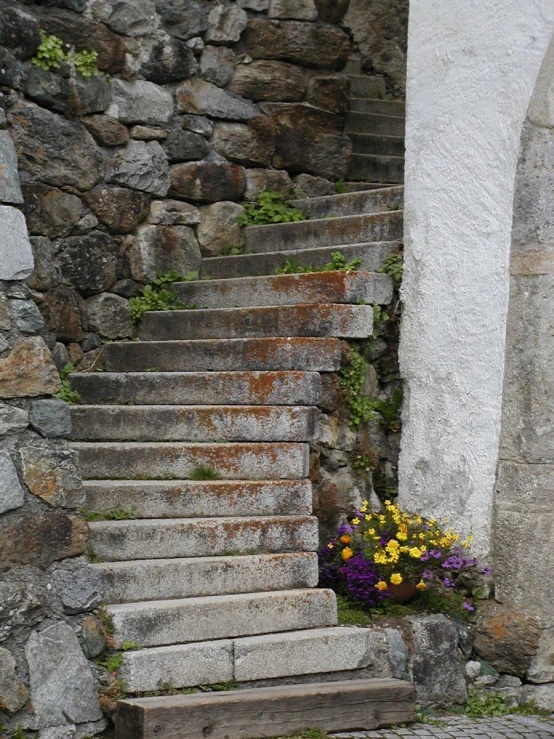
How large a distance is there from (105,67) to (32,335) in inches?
105

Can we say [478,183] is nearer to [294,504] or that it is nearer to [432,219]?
[432,219]

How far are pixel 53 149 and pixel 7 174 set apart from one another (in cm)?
202

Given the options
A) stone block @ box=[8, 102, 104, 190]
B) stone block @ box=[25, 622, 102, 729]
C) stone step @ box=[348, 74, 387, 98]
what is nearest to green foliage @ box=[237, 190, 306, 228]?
stone block @ box=[8, 102, 104, 190]

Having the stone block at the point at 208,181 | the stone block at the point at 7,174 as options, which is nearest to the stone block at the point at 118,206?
the stone block at the point at 208,181

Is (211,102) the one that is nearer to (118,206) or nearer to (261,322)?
(118,206)

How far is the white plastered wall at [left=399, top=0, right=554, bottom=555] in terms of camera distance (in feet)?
17.8

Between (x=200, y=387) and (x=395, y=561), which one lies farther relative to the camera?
(x=200, y=387)

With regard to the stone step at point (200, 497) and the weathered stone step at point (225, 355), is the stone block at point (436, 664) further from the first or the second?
the weathered stone step at point (225, 355)

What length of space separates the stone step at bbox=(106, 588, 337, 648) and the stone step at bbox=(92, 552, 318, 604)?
2.0 inches

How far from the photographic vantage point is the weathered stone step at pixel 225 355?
5680 mm

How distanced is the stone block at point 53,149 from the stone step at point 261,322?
869 millimetres

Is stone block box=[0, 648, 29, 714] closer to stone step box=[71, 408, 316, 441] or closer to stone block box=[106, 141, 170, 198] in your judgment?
stone step box=[71, 408, 316, 441]

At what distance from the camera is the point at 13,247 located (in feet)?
13.7

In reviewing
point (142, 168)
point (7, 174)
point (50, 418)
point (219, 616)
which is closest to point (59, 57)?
point (142, 168)
